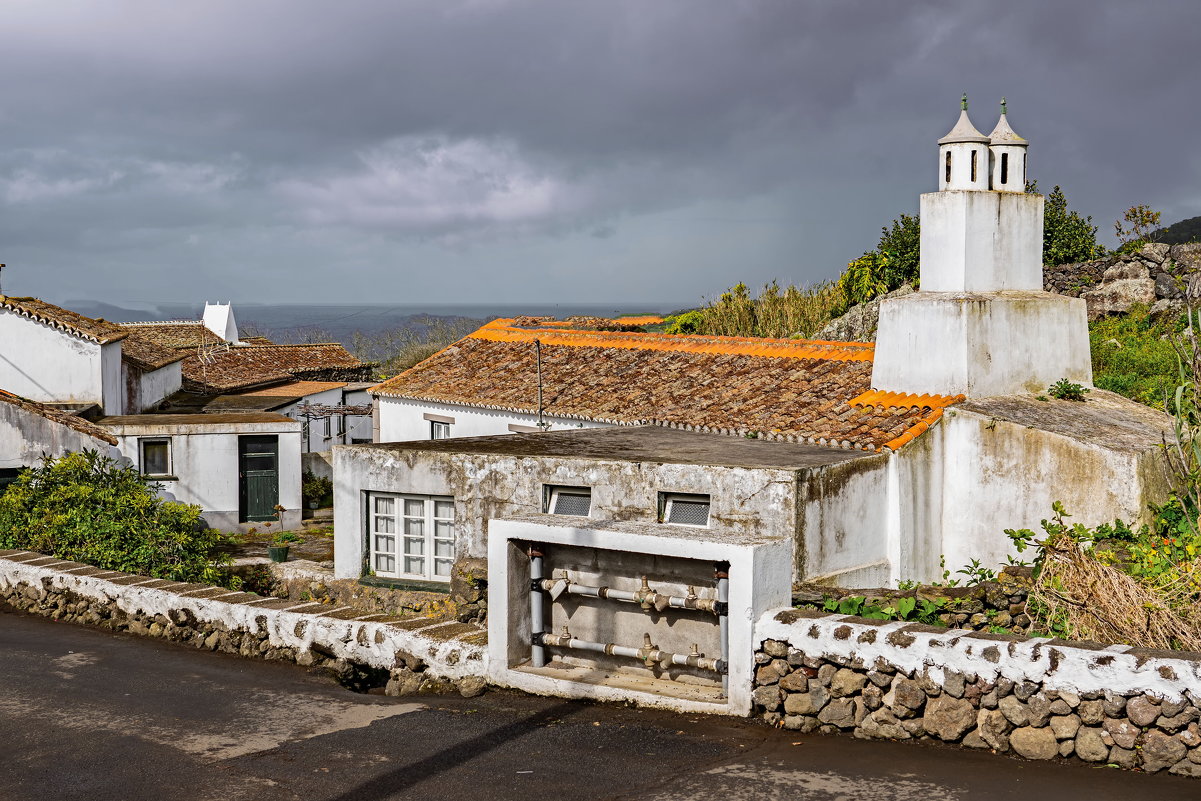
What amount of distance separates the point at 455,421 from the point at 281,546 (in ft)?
16.4

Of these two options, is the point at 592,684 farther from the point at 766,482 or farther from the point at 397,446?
the point at 397,446

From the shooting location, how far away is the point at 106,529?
55.6ft

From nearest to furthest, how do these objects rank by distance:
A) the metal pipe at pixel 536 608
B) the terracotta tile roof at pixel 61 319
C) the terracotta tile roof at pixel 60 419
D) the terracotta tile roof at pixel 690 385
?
the metal pipe at pixel 536 608 → the terracotta tile roof at pixel 690 385 → the terracotta tile roof at pixel 60 419 → the terracotta tile roof at pixel 61 319

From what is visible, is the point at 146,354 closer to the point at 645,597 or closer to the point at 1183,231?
the point at 645,597

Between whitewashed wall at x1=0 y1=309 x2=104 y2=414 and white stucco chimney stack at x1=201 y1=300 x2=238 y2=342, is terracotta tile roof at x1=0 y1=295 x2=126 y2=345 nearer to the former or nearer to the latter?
whitewashed wall at x1=0 y1=309 x2=104 y2=414

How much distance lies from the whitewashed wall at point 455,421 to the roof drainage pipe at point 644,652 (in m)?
11.2

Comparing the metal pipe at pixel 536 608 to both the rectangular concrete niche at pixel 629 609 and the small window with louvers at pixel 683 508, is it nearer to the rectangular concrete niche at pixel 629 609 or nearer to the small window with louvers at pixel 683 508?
the rectangular concrete niche at pixel 629 609

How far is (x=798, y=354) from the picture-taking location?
2200 centimetres

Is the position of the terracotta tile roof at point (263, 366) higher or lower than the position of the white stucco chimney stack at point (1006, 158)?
lower

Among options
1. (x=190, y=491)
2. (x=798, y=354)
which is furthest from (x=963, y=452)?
(x=190, y=491)

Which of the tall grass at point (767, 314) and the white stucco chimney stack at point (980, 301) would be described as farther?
the tall grass at point (767, 314)

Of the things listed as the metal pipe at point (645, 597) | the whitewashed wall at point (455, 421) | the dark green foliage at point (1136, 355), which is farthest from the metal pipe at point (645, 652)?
the dark green foliage at point (1136, 355)

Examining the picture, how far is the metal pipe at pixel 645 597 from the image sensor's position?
940cm

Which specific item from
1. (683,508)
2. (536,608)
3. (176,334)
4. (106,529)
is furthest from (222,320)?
(536,608)
